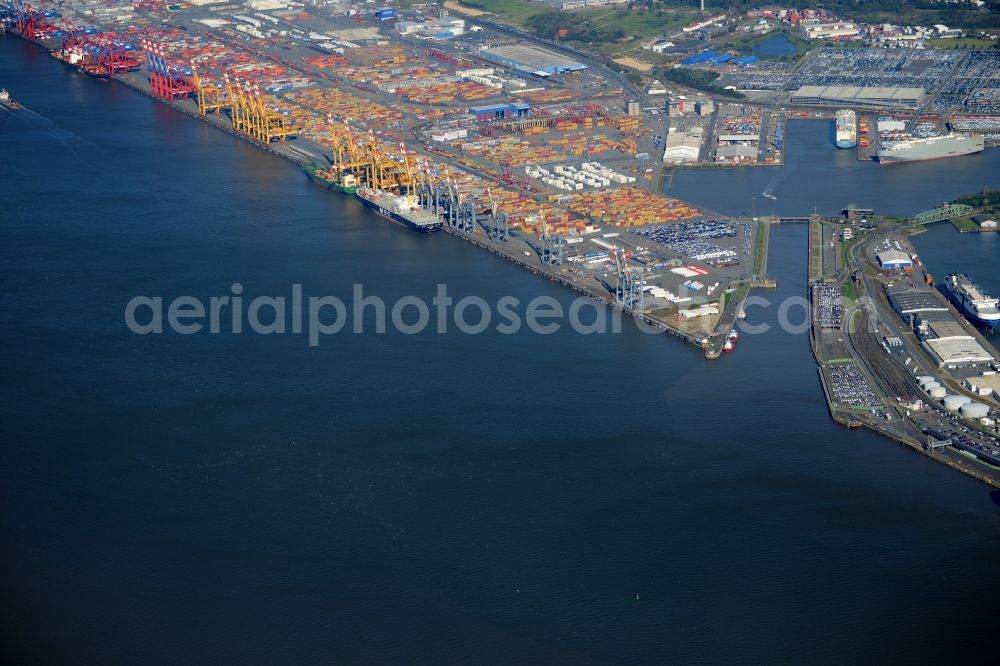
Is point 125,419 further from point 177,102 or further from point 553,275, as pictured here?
point 177,102

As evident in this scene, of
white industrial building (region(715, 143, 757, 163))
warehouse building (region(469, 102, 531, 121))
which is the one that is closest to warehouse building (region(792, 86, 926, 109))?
white industrial building (region(715, 143, 757, 163))

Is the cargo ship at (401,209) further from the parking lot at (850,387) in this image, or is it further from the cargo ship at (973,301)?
the cargo ship at (973,301)

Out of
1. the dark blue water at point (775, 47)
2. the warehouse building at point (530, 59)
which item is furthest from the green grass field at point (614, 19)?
the dark blue water at point (775, 47)

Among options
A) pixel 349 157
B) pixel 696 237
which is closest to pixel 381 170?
pixel 349 157

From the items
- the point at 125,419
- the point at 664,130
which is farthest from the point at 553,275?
the point at 664,130

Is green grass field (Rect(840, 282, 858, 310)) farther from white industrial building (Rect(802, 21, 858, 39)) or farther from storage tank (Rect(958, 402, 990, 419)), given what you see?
white industrial building (Rect(802, 21, 858, 39))

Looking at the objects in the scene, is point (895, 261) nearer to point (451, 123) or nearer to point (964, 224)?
point (964, 224)
